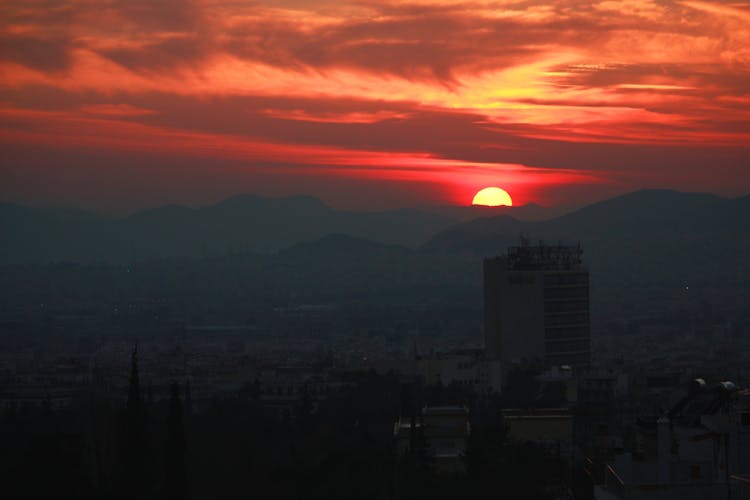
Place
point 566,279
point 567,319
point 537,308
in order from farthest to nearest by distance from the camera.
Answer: point 567,319
point 566,279
point 537,308

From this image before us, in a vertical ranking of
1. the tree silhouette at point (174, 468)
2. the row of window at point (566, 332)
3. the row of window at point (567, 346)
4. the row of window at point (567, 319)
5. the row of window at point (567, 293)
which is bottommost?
the tree silhouette at point (174, 468)

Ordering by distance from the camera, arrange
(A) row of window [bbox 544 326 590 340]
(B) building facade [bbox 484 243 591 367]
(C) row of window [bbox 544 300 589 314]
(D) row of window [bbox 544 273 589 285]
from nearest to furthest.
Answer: (B) building facade [bbox 484 243 591 367]
(C) row of window [bbox 544 300 589 314]
(A) row of window [bbox 544 326 590 340]
(D) row of window [bbox 544 273 589 285]

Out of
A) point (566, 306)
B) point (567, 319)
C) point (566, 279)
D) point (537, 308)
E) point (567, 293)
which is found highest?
point (566, 279)

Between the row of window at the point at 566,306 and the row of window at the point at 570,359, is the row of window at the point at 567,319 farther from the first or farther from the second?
the row of window at the point at 570,359

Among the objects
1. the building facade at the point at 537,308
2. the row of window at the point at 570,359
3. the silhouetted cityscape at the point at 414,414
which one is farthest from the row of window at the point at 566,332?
the row of window at the point at 570,359

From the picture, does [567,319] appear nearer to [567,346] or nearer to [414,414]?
[567,346]

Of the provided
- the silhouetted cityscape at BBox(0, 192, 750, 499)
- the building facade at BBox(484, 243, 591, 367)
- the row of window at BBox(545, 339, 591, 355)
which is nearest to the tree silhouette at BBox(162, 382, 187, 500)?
the silhouetted cityscape at BBox(0, 192, 750, 499)

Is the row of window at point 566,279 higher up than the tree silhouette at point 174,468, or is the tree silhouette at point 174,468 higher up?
the row of window at point 566,279

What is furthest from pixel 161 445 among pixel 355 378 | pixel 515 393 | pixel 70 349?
pixel 70 349

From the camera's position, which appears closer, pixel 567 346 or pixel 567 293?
pixel 567 293

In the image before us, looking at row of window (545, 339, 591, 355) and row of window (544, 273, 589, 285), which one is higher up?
row of window (544, 273, 589, 285)

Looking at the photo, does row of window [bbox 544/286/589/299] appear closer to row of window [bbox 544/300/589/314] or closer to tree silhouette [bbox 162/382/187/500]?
row of window [bbox 544/300/589/314]

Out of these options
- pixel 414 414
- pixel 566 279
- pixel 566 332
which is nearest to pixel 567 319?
pixel 566 332
